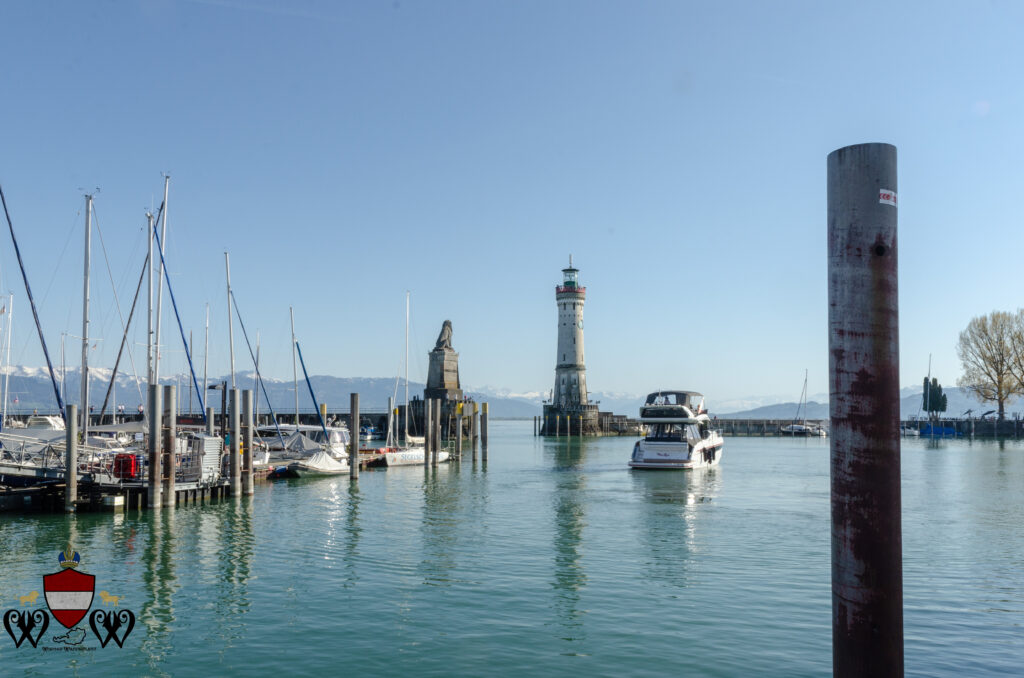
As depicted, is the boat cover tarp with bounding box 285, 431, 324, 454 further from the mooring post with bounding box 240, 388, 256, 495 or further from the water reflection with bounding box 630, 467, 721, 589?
the water reflection with bounding box 630, 467, 721, 589

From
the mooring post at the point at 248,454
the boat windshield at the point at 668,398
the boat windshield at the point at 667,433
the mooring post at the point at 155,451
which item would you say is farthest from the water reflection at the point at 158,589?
the boat windshield at the point at 668,398

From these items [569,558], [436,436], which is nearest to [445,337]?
[436,436]

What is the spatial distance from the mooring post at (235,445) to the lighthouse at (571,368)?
84295 millimetres

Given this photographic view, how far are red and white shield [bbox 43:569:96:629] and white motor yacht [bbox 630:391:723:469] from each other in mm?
37817

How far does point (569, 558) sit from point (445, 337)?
3424 inches

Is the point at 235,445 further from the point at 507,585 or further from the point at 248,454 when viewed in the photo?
the point at 507,585

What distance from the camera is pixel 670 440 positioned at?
168 ft

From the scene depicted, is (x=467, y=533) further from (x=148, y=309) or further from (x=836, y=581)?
(x=148, y=309)

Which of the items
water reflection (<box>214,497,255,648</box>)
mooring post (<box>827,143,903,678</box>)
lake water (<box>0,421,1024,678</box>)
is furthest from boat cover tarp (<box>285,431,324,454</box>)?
mooring post (<box>827,143,903,678</box>)

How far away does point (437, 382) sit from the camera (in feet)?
342

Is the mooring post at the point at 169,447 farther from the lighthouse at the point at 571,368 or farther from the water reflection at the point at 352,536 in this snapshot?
the lighthouse at the point at 571,368

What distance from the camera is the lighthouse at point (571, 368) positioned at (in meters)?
116

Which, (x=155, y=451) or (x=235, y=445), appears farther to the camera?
(x=235, y=445)

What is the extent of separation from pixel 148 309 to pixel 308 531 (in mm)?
19391
